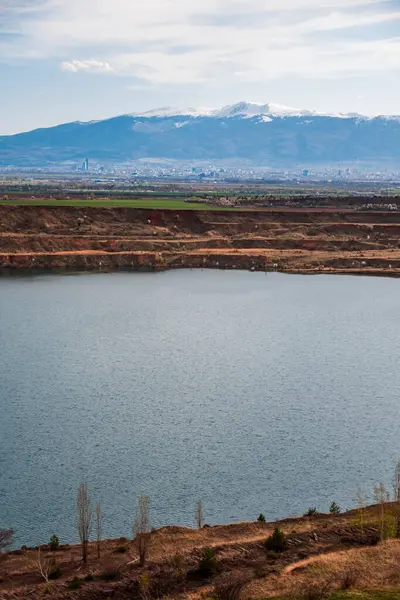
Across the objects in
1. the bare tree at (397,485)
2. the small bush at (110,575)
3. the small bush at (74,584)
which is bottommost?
the small bush at (110,575)

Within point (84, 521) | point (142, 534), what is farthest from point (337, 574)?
point (84, 521)

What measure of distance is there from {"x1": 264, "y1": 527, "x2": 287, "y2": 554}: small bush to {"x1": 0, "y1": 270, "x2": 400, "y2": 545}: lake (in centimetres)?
277

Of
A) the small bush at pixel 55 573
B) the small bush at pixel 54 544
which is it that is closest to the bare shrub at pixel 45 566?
the small bush at pixel 55 573

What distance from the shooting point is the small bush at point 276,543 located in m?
28.5

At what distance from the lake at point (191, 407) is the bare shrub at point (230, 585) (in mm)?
4931

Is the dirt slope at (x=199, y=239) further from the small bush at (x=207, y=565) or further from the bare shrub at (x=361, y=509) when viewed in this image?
the small bush at (x=207, y=565)

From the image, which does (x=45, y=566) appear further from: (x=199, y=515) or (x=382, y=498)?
(x=382, y=498)

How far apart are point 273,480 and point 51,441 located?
31.3 ft

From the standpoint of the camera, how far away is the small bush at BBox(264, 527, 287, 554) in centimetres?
2848

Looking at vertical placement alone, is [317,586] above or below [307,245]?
below

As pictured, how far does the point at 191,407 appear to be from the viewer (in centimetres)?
4238

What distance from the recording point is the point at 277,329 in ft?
203

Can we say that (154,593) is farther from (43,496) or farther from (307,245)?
(307,245)

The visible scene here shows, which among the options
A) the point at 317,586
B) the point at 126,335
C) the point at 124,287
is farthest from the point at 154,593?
the point at 124,287
